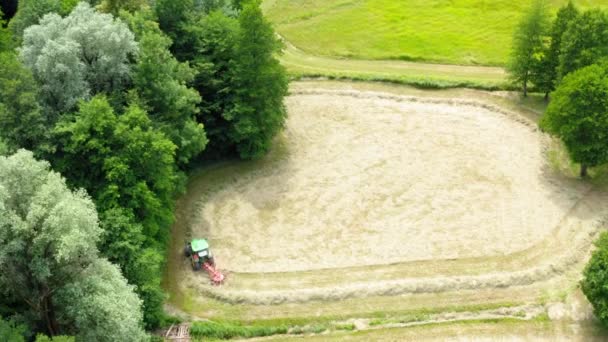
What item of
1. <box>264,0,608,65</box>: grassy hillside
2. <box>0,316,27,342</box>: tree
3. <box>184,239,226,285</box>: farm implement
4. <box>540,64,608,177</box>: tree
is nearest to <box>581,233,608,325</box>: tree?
<box>540,64,608,177</box>: tree

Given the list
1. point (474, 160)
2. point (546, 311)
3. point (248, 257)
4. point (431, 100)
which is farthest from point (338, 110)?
point (546, 311)

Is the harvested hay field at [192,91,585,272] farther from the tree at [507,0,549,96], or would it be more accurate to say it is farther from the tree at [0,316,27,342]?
the tree at [0,316,27,342]

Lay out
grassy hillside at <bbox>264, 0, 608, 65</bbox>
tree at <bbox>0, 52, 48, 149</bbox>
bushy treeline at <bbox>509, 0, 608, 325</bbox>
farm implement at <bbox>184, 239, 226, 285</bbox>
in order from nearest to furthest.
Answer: tree at <bbox>0, 52, 48, 149</bbox>, farm implement at <bbox>184, 239, 226, 285</bbox>, bushy treeline at <bbox>509, 0, 608, 325</bbox>, grassy hillside at <bbox>264, 0, 608, 65</bbox>

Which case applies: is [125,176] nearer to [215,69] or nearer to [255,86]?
[255,86]

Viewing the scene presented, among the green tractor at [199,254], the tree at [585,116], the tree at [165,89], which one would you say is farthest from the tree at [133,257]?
the tree at [585,116]

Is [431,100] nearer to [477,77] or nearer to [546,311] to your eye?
[477,77]

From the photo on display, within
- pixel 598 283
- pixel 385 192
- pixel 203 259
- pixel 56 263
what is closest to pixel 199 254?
pixel 203 259
